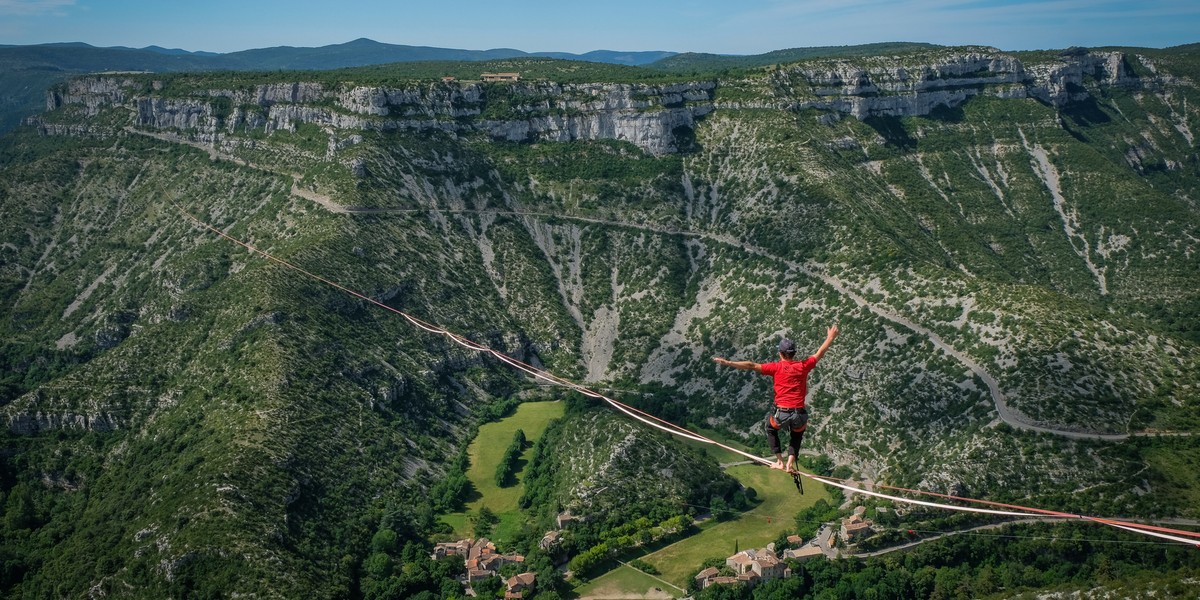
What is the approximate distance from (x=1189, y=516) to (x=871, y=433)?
29565 mm

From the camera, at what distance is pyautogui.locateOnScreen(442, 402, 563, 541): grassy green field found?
92.0m

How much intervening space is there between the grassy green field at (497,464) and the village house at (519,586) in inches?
409

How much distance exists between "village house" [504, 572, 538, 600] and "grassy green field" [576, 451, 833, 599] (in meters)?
4.10

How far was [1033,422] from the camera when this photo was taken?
3467 inches

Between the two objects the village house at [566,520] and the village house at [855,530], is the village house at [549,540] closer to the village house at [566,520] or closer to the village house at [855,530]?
the village house at [566,520]

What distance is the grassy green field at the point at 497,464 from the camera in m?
92.0

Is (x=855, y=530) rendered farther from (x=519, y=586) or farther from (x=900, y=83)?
(x=900, y=83)

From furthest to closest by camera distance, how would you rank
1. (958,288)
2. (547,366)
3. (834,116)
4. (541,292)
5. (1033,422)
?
(834,116) < (541,292) < (547,366) < (958,288) < (1033,422)

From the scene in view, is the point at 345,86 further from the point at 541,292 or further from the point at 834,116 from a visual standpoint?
the point at 834,116

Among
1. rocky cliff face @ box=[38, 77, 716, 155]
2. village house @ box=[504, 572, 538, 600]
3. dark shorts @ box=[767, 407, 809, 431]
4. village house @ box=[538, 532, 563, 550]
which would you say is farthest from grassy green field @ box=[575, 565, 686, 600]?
rocky cliff face @ box=[38, 77, 716, 155]

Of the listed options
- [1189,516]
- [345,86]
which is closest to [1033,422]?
[1189,516]

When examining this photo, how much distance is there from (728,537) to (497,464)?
29.5 m

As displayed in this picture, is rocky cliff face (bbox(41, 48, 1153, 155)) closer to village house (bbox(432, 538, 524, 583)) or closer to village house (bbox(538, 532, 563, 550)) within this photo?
village house (bbox(432, 538, 524, 583))

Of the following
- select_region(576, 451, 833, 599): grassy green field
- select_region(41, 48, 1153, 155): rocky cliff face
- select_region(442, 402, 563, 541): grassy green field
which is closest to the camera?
select_region(576, 451, 833, 599): grassy green field
